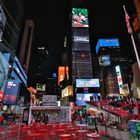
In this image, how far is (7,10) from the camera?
60781mm

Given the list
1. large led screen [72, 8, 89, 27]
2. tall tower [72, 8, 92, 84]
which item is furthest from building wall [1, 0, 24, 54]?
tall tower [72, 8, 92, 84]

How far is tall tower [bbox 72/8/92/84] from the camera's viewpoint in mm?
84000

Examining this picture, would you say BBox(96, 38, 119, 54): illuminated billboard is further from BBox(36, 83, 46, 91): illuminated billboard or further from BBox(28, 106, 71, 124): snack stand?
BBox(28, 106, 71, 124): snack stand

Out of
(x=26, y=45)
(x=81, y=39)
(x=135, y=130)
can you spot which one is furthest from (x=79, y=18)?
(x=135, y=130)

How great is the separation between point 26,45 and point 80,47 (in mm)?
33881

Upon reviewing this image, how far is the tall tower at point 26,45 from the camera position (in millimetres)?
82394

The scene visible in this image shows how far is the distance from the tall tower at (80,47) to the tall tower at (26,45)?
28212 mm

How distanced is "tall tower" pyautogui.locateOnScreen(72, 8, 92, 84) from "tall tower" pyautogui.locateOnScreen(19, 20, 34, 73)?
2821 cm

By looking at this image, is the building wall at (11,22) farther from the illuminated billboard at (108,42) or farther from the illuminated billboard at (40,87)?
the illuminated billboard at (108,42)

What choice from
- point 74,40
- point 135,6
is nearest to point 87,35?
point 74,40

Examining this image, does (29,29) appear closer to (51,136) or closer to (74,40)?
(74,40)

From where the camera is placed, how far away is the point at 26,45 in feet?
280

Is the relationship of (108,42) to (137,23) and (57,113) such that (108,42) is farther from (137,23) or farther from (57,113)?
(57,113)

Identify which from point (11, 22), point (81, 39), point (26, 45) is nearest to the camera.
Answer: point (11, 22)
